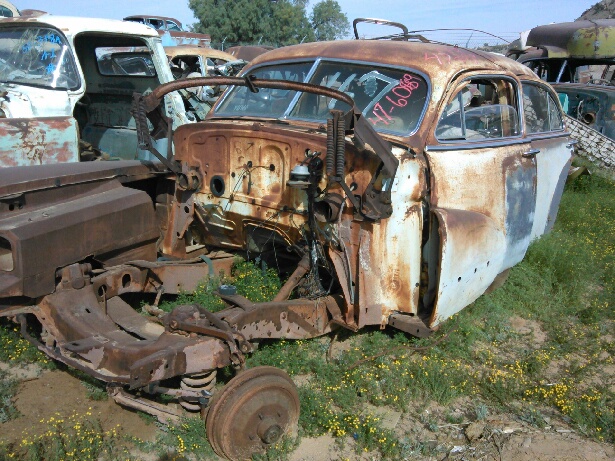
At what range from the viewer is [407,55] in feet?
14.1

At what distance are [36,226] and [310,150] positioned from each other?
1713mm

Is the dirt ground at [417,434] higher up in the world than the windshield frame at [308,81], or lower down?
lower down

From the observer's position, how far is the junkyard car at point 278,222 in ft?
10.4

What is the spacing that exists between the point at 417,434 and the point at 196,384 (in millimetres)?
1362

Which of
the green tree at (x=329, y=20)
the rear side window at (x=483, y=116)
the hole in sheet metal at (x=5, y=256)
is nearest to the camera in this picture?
the hole in sheet metal at (x=5, y=256)

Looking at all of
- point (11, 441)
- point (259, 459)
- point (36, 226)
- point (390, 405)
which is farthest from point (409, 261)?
point (11, 441)

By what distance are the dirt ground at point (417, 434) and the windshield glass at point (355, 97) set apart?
1.96m

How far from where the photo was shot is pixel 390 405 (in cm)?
374

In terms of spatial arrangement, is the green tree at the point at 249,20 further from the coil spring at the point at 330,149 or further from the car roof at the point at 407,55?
the coil spring at the point at 330,149

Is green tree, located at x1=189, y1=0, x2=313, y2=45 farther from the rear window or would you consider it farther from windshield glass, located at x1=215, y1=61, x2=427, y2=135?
windshield glass, located at x1=215, y1=61, x2=427, y2=135

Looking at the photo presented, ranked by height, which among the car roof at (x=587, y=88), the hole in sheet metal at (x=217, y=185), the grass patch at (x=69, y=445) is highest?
the hole in sheet metal at (x=217, y=185)

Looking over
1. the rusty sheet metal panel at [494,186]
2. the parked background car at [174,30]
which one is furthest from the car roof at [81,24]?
the parked background car at [174,30]

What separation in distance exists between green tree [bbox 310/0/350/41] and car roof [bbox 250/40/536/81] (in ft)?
137

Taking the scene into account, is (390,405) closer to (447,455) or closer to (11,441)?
(447,455)
